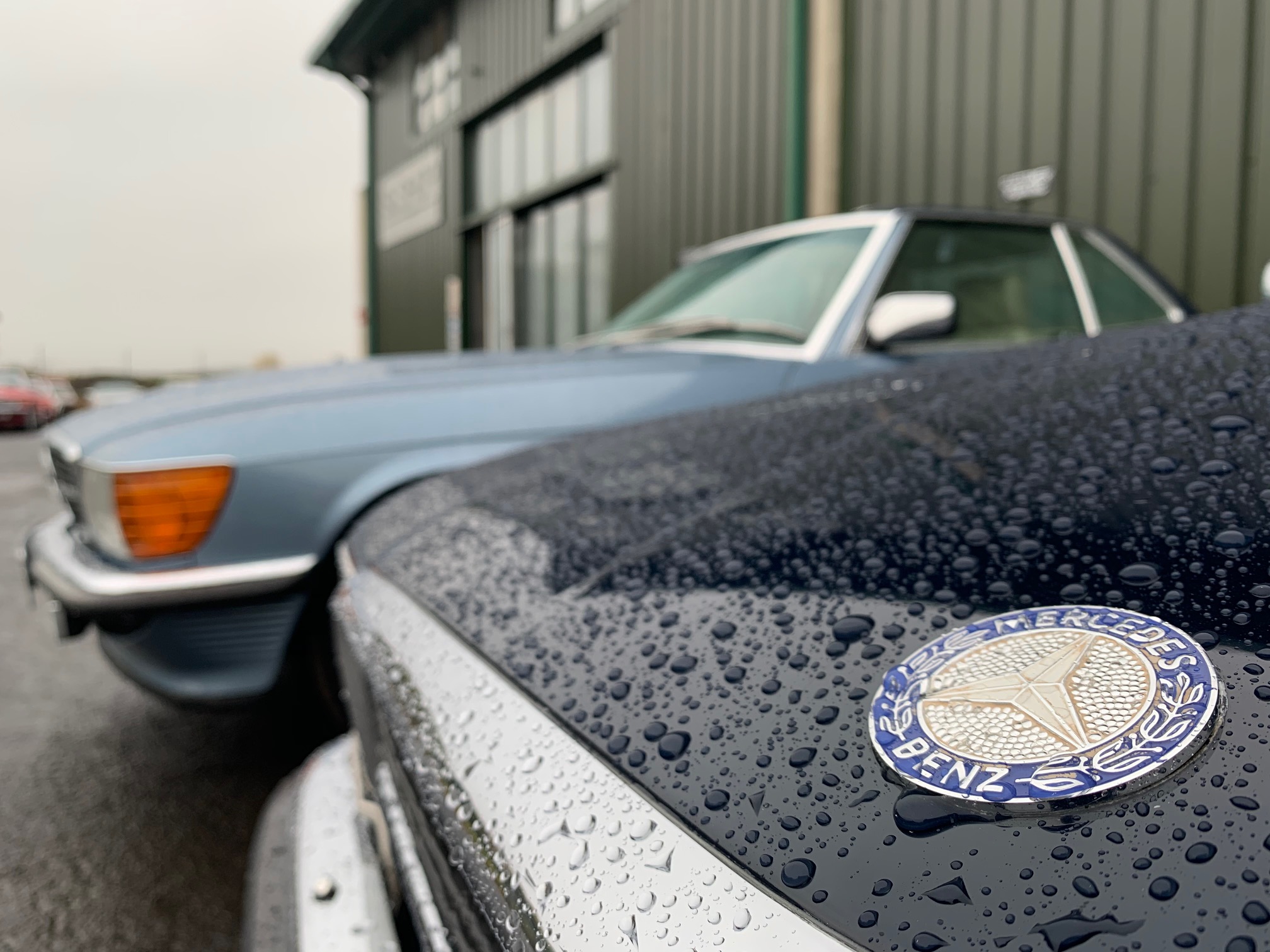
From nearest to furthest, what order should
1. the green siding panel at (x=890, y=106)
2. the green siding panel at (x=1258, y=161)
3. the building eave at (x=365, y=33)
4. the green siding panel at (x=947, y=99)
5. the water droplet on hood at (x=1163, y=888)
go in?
the water droplet on hood at (x=1163, y=888)
the green siding panel at (x=1258, y=161)
the green siding panel at (x=947, y=99)
the green siding panel at (x=890, y=106)
the building eave at (x=365, y=33)

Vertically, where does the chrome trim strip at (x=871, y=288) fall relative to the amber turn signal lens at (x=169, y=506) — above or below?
above

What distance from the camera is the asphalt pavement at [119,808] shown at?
5.26 ft

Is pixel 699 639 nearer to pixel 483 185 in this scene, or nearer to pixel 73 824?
pixel 73 824

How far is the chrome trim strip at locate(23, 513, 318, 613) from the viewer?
183cm

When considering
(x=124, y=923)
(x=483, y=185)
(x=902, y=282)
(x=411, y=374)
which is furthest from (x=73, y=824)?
(x=483, y=185)

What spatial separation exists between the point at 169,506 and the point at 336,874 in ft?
3.56

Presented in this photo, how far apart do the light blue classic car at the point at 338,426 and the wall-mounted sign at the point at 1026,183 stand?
2229 mm

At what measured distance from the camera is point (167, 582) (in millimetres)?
1827

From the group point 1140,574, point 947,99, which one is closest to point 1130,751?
point 1140,574

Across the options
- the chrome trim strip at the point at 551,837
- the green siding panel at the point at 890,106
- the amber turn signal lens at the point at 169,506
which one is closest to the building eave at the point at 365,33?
the green siding panel at the point at 890,106

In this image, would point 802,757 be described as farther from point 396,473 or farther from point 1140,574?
point 396,473

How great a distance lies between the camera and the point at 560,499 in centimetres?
113

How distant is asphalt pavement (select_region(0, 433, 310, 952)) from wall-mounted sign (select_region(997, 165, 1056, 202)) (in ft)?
14.5

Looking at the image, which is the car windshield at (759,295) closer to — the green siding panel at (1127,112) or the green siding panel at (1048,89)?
the green siding panel at (1048,89)
